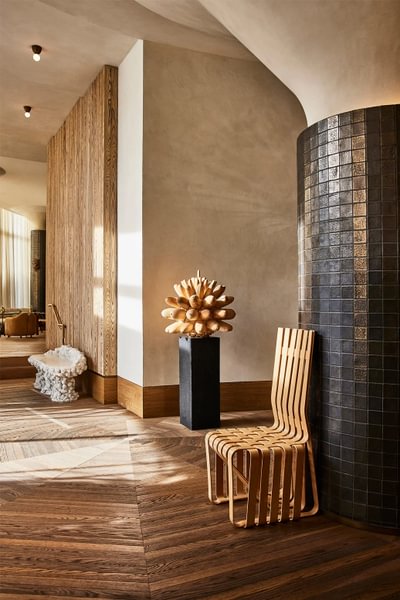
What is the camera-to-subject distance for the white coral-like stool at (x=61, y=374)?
20.5 feet

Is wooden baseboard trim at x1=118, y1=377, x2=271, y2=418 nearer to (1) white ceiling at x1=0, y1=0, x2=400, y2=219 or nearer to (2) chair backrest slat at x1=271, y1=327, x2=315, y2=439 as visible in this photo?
(2) chair backrest slat at x1=271, y1=327, x2=315, y2=439

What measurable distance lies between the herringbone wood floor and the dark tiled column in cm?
28

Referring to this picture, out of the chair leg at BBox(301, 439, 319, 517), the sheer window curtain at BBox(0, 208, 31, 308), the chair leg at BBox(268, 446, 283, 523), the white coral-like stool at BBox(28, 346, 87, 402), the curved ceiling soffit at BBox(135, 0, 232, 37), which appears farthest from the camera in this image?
the sheer window curtain at BBox(0, 208, 31, 308)

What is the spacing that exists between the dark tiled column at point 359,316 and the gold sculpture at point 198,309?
1.89 metres

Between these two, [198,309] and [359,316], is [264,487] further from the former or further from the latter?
[198,309]

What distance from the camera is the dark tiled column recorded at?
9.14 ft

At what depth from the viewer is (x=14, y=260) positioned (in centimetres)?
1873

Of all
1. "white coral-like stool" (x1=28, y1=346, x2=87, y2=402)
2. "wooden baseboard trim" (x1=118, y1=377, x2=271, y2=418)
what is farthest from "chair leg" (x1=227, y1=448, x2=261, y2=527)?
"white coral-like stool" (x1=28, y1=346, x2=87, y2=402)

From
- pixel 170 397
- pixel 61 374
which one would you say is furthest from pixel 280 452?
pixel 61 374

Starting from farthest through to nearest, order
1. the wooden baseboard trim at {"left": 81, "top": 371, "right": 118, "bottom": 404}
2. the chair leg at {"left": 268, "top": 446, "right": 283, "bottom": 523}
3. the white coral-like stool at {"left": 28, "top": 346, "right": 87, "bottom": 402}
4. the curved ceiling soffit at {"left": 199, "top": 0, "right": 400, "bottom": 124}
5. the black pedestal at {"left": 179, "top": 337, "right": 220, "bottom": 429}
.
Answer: the white coral-like stool at {"left": 28, "top": 346, "right": 87, "bottom": 402} < the wooden baseboard trim at {"left": 81, "top": 371, "right": 118, "bottom": 404} < the black pedestal at {"left": 179, "top": 337, "right": 220, "bottom": 429} < the chair leg at {"left": 268, "top": 446, "right": 283, "bottom": 523} < the curved ceiling soffit at {"left": 199, "top": 0, "right": 400, "bottom": 124}

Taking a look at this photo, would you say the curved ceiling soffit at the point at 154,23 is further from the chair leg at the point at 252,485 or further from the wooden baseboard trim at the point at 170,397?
the chair leg at the point at 252,485

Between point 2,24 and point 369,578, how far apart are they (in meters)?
5.54

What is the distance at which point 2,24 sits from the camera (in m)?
5.38

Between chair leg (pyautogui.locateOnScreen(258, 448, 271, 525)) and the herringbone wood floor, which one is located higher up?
chair leg (pyautogui.locateOnScreen(258, 448, 271, 525))
